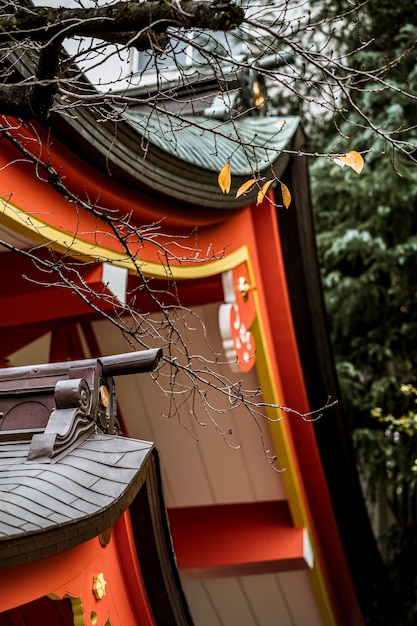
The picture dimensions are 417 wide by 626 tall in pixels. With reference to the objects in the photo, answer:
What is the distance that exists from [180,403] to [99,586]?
193cm

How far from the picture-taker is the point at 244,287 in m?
4.13

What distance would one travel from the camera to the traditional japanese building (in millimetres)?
2082

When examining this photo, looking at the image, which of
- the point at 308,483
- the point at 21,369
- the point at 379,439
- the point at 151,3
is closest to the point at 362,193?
the point at 379,439

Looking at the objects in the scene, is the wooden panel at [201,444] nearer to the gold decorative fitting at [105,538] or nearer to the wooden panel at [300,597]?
the wooden panel at [300,597]

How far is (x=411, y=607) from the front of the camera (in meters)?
5.89

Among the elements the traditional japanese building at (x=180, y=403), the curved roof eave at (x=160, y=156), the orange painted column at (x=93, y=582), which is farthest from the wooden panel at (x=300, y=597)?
the orange painted column at (x=93, y=582)

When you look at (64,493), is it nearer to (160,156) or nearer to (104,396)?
(104,396)

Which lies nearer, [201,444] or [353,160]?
[353,160]

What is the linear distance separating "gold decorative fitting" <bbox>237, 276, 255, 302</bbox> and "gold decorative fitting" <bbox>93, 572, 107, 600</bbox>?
2134mm

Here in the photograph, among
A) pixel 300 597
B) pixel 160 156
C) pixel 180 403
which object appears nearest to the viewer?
pixel 160 156

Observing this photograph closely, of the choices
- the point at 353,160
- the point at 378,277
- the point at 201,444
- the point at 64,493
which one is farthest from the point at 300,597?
the point at 378,277

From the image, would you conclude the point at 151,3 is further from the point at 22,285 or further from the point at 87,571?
the point at 22,285

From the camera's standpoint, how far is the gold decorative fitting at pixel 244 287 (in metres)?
4.11

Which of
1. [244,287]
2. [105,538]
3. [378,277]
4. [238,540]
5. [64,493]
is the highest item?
[378,277]
